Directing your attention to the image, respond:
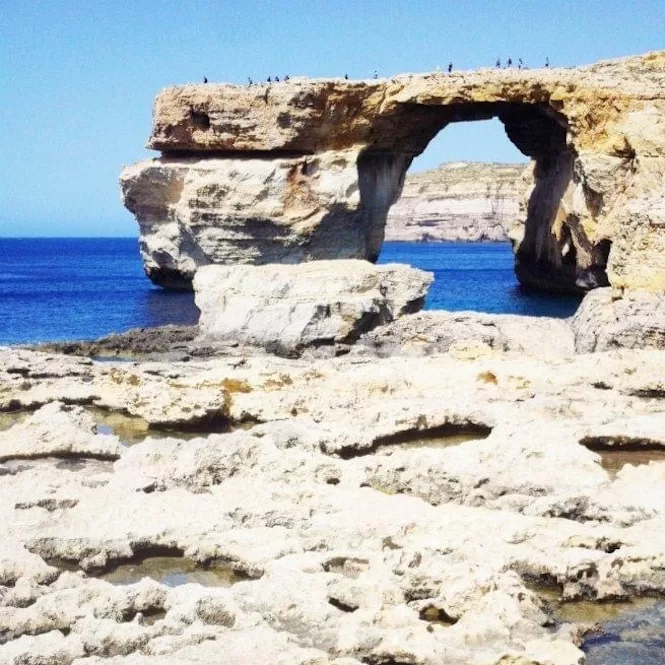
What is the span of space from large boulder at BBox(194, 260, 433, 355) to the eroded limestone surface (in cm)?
702

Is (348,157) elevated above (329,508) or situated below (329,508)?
above

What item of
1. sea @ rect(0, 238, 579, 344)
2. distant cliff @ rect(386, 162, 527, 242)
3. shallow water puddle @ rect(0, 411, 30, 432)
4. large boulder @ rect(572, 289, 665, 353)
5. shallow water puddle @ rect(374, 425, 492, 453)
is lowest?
sea @ rect(0, 238, 579, 344)

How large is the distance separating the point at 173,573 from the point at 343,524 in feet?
6.49

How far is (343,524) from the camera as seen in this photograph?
1124 cm

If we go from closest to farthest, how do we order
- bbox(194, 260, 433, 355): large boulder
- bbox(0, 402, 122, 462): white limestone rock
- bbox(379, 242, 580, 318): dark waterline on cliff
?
bbox(0, 402, 122, 462): white limestone rock, bbox(194, 260, 433, 355): large boulder, bbox(379, 242, 580, 318): dark waterline on cliff

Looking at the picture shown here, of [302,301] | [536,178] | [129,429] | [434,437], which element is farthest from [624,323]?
[536,178]

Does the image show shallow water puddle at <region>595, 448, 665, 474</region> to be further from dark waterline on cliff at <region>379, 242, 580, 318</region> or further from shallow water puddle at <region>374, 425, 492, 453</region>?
dark waterline on cliff at <region>379, 242, 580, 318</region>

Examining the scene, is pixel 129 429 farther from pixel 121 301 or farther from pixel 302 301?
pixel 121 301

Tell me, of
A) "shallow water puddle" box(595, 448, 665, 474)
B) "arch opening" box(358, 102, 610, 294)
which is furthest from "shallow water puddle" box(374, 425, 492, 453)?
"arch opening" box(358, 102, 610, 294)

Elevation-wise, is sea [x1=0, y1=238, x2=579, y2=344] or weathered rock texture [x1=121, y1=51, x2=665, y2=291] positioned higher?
weathered rock texture [x1=121, y1=51, x2=665, y2=291]

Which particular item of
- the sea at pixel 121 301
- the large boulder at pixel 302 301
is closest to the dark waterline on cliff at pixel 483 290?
the sea at pixel 121 301

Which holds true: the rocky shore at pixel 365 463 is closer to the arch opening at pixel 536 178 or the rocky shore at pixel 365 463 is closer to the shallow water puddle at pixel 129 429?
the shallow water puddle at pixel 129 429

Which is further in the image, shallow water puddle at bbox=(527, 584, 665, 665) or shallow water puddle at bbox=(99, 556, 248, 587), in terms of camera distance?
shallow water puddle at bbox=(99, 556, 248, 587)

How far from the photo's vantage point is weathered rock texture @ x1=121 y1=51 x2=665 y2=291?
31.6 metres
